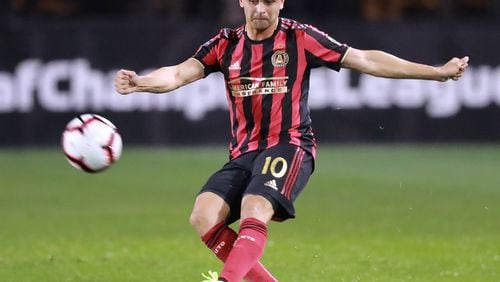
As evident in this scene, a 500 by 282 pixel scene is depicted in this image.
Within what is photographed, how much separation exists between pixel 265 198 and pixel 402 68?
125 centimetres

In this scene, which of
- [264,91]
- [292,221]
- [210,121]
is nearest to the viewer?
[264,91]

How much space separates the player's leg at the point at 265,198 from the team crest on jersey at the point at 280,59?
0.55 m

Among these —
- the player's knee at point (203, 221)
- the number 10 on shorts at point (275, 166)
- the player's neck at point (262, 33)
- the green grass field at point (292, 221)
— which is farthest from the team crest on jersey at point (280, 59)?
the green grass field at point (292, 221)

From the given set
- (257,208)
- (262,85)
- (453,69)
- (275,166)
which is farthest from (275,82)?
(453,69)

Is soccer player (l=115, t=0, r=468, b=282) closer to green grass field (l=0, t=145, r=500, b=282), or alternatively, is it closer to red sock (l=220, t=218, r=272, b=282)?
red sock (l=220, t=218, r=272, b=282)

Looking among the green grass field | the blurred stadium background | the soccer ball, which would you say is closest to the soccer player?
the soccer ball

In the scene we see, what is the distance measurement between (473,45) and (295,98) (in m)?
13.3

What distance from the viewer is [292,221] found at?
13.1 meters

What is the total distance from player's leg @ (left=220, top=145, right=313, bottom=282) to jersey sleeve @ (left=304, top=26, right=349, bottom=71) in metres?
0.61

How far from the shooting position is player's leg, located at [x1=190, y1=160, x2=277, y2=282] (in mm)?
7750

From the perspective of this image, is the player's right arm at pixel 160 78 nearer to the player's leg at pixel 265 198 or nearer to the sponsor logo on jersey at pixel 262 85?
the sponsor logo on jersey at pixel 262 85

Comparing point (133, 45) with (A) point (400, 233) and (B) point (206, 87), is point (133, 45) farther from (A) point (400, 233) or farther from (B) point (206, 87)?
(A) point (400, 233)

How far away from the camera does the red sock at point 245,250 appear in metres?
7.27

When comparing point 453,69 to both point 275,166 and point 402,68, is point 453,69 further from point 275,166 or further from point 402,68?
point 275,166
